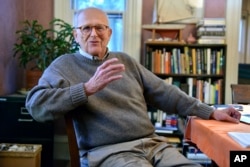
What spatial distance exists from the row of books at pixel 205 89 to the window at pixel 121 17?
0.54 m

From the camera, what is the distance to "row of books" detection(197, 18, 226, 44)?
268cm

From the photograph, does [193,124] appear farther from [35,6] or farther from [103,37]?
[35,6]

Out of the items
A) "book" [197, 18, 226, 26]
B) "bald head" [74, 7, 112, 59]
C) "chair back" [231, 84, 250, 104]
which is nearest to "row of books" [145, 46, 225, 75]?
"book" [197, 18, 226, 26]

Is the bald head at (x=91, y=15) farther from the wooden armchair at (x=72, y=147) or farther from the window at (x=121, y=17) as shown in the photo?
the window at (x=121, y=17)

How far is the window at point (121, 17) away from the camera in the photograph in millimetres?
2910

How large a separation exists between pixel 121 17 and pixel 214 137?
2.04m

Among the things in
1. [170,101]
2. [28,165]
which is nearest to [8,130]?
[28,165]

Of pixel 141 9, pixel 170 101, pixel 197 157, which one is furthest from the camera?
pixel 141 9

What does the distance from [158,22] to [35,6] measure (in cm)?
125

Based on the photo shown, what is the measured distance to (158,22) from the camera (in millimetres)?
2752

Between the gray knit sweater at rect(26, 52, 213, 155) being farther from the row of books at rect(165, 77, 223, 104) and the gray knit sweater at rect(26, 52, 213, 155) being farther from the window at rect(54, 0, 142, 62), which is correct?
the window at rect(54, 0, 142, 62)

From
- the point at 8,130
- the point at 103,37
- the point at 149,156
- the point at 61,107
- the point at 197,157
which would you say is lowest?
the point at 197,157

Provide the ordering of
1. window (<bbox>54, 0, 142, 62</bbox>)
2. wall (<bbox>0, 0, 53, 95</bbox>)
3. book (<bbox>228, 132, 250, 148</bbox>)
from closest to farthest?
book (<bbox>228, 132, 250, 148</bbox>)
wall (<bbox>0, 0, 53, 95</bbox>)
window (<bbox>54, 0, 142, 62</bbox>)

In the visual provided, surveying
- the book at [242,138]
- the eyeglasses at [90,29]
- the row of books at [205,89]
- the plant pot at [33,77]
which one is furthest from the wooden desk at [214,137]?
the plant pot at [33,77]
